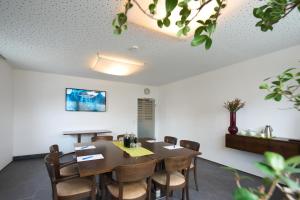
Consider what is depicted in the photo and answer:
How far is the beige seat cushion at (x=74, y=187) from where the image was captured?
6.21ft

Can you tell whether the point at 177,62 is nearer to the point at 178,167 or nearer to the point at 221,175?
the point at 178,167

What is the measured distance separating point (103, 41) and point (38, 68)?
2742 mm

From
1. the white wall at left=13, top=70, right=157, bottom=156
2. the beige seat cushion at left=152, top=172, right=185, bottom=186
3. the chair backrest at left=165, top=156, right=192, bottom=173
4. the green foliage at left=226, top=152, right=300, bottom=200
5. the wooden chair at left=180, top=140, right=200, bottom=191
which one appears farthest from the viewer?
the white wall at left=13, top=70, right=157, bottom=156

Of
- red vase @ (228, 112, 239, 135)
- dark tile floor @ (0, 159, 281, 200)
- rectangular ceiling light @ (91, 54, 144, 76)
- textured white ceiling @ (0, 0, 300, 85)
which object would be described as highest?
textured white ceiling @ (0, 0, 300, 85)

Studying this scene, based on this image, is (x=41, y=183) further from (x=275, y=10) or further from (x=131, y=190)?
(x=275, y=10)

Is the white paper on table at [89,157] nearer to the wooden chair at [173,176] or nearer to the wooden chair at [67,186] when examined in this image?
the wooden chair at [67,186]

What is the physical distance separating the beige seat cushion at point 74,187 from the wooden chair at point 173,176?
904 millimetres

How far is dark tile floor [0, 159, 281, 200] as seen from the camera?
262cm

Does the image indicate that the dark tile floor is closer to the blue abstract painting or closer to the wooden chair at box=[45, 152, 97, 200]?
the wooden chair at box=[45, 152, 97, 200]

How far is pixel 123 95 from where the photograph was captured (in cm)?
592

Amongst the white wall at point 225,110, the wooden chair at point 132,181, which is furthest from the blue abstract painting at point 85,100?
the wooden chair at point 132,181

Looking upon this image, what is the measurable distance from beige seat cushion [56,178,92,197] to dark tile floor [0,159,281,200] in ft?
2.83

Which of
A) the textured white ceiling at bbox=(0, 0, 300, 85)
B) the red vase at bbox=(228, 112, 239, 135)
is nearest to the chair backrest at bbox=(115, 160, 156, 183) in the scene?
the textured white ceiling at bbox=(0, 0, 300, 85)

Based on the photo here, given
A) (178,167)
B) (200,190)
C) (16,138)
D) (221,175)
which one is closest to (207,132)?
(221,175)
